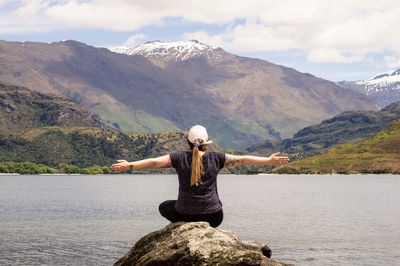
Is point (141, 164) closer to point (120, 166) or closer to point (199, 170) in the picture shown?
point (120, 166)

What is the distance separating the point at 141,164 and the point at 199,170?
2206mm

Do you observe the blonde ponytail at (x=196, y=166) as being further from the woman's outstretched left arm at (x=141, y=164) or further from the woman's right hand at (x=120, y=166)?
the woman's right hand at (x=120, y=166)

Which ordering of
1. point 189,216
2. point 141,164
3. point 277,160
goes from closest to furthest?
1. point 141,164
2. point 277,160
3. point 189,216

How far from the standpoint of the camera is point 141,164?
19.1m

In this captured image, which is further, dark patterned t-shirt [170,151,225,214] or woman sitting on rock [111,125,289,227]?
dark patterned t-shirt [170,151,225,214]

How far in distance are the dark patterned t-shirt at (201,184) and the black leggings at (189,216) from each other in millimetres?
213

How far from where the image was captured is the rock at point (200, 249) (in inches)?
773

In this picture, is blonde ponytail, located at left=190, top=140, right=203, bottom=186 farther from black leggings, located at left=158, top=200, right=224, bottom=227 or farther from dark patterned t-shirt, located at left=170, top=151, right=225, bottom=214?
black leggings, located at left=158, top=200, right=224, bottom=227

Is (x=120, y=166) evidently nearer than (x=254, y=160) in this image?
Yes

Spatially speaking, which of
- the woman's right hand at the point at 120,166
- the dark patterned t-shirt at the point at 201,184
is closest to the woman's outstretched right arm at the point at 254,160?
the dark patterned t-shirt at the point at 201,184

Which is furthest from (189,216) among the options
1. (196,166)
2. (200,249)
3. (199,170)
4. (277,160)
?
(277,160)

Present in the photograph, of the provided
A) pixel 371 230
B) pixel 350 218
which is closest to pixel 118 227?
pixel 371 230

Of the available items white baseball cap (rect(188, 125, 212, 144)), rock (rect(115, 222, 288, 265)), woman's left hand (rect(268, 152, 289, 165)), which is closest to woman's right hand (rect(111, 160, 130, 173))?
white baseball cap (rect(188, 125, 212, 144))

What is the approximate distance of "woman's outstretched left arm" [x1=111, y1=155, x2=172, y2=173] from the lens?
1848 centimetres
